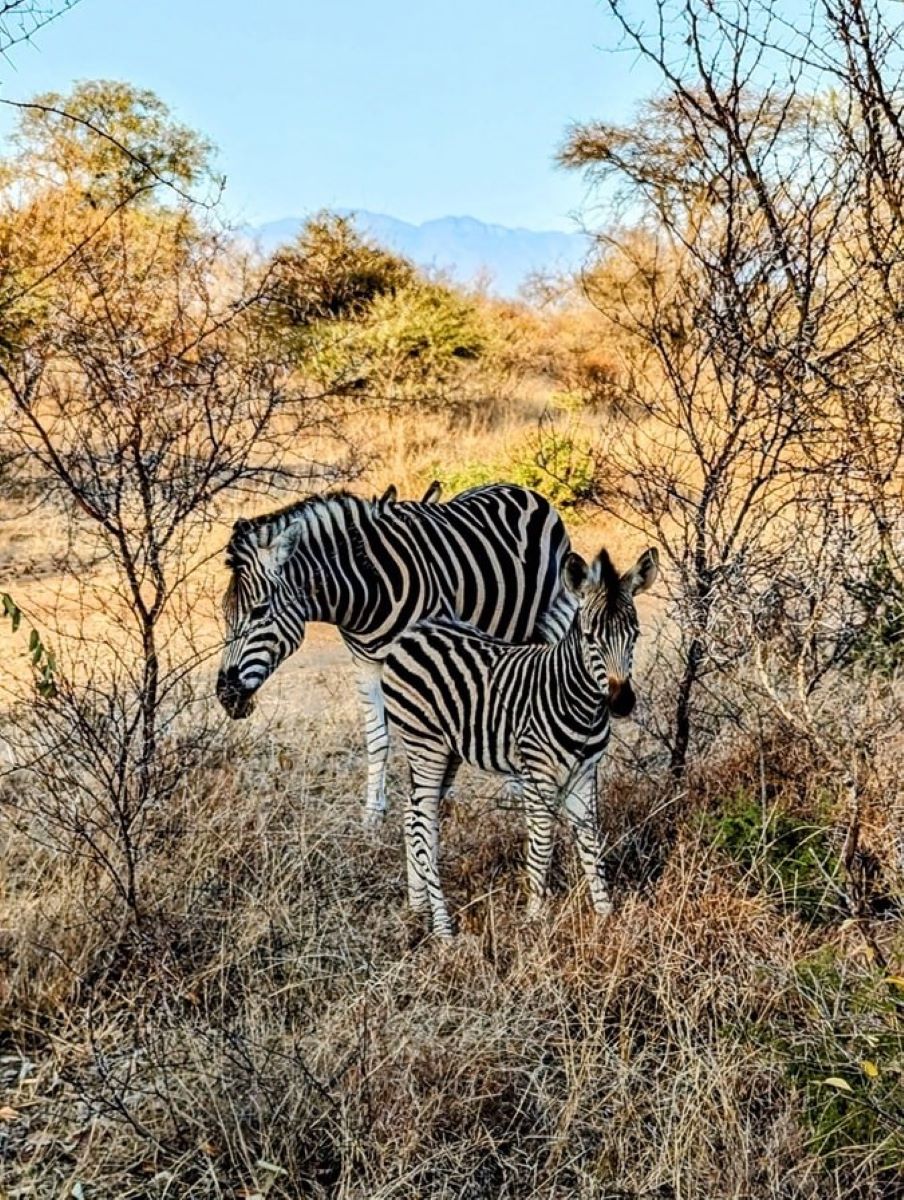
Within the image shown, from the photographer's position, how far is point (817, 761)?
434 cm

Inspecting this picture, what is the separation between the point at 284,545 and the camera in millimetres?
4629

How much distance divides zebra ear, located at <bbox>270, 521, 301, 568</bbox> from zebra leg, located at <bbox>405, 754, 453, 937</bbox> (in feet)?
3.50

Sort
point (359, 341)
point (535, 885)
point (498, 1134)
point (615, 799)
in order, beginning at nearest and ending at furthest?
point (498, 1134) → point (535, 885) → point (615, 799) → point (359, 341)

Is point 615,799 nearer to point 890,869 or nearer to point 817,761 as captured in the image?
point 817,761

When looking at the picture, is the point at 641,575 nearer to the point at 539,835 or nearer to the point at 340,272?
the point at 539,835

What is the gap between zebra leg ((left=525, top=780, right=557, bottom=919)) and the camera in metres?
3.92

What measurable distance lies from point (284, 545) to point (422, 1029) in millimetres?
2132

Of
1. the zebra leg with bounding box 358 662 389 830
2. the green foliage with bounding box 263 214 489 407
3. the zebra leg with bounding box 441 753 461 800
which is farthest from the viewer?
the green foliage with bounding box 263 214 489 407

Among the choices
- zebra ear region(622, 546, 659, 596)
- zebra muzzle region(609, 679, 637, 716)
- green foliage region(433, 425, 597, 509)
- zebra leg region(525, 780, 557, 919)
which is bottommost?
zebra leg region(525, 780, 557, 919)

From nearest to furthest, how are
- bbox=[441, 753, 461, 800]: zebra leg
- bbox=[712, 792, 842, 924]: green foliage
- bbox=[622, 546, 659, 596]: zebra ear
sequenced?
bbox=[622, 546, 659, 596]: zebra ear, bbox=[712, 792, 842, 924]: green foliage, bbox=[441, 753, 461, 800]: zebra leg

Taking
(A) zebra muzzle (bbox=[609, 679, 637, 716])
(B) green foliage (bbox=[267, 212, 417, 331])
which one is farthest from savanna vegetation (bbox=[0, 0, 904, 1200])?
(B) green foliage (bbox=[267, 212, 417, 331])

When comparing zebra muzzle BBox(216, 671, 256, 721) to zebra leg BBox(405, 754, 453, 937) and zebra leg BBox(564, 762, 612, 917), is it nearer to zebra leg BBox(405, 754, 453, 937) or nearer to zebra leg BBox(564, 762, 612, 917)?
zebra leg BBox(405, 754, 453, 937)

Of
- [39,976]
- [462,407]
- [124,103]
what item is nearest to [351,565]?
[39,976]

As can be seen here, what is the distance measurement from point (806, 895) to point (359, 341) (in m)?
14.1
